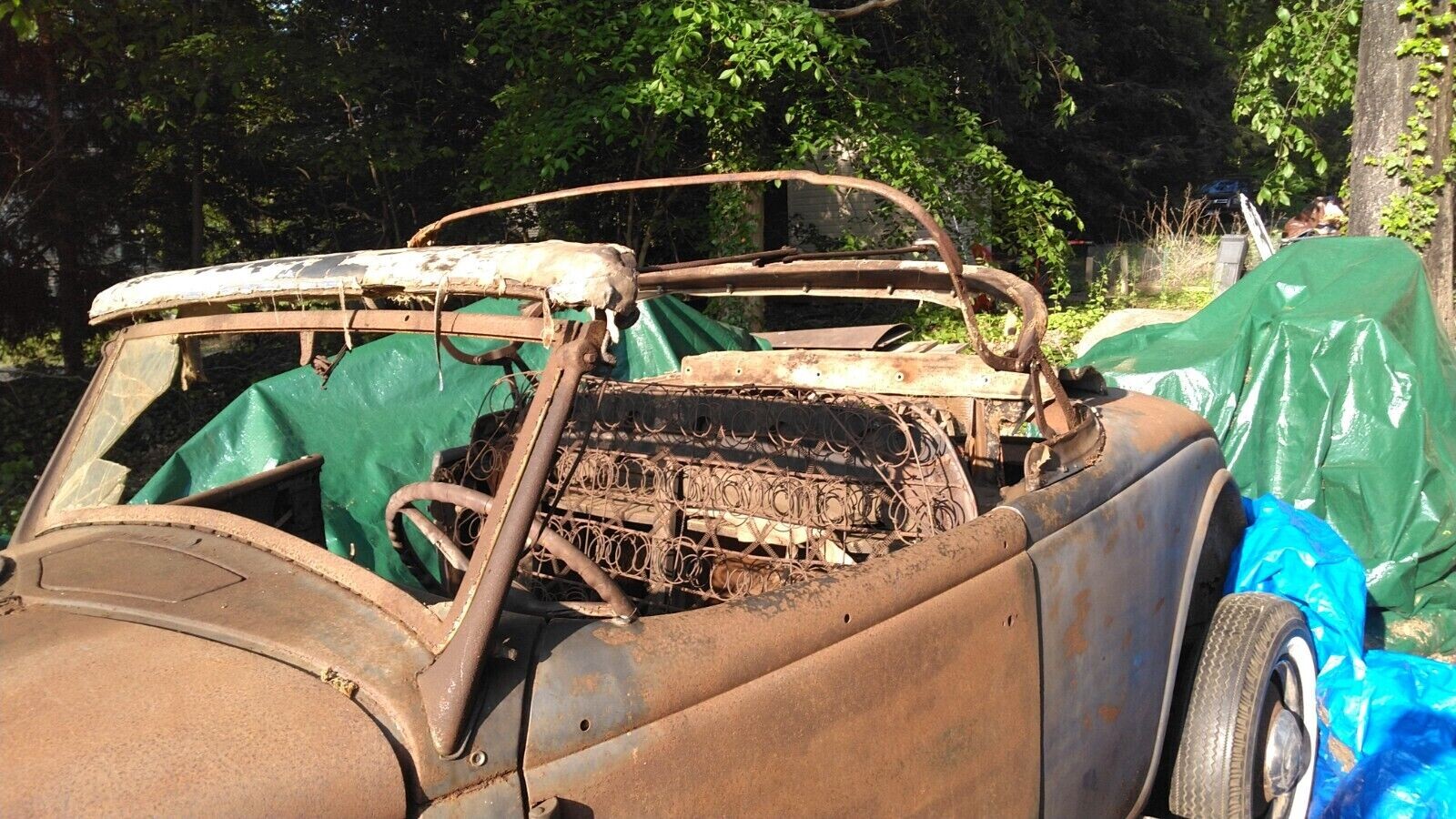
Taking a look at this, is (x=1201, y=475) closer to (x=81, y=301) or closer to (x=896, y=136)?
(x=896, y=136)

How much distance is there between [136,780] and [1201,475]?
2.85m

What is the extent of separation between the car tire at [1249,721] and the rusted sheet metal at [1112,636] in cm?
16

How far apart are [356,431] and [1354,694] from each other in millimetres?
4468

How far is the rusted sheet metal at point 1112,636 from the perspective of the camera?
2.17m

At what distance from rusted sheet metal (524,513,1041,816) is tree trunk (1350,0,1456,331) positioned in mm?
6483

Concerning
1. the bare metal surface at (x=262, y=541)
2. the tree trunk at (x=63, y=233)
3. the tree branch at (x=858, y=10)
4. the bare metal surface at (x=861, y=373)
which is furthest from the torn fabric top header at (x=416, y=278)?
the tree trunk at (x=63, y=233)

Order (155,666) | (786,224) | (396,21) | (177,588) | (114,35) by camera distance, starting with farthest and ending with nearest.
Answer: (786,224)
(396,21)
(114,35)
(177,588)
(155,666)

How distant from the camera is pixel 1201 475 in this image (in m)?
3.03

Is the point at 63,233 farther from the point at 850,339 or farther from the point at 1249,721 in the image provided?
the point at 1249,721

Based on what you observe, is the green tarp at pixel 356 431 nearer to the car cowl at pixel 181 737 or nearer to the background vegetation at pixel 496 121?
the background vegetation at pixel 496 121

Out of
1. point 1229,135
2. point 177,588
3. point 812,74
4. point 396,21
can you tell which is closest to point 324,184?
point 396,21

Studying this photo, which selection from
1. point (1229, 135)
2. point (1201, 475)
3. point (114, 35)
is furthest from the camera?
A: point (1229, 135)

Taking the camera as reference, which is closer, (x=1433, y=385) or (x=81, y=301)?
(x=1433, y=385)

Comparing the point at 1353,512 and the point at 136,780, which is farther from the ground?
the point at 136,780
